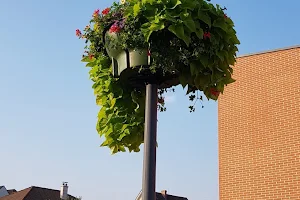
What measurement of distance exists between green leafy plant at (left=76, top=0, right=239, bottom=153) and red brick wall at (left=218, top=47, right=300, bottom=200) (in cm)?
670

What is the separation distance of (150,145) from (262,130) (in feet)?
24.4

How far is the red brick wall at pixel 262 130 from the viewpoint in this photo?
9672 millimetres

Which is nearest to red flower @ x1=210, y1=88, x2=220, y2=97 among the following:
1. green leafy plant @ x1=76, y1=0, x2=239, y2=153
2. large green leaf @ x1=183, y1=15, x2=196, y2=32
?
green leafy plant @ x1=76, y1=0, x2=239, y2=153

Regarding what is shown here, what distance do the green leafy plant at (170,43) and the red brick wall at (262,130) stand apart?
6.70m

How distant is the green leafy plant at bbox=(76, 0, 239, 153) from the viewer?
10.2 feet

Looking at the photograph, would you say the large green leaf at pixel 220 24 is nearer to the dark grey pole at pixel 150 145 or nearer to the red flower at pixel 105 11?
the dark grey pole at pixel 150 145

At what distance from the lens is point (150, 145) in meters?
3.12

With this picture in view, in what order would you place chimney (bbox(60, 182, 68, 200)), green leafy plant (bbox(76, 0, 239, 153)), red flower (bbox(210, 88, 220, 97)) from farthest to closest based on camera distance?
chimney (bbox(60, 182, 68, 200)), red flower (bbox(210, 88, 220, 97)), green leafy plant (bbox(76, 0, 239, 153))

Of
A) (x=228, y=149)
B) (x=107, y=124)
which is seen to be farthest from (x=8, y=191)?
(x=107, y=124)

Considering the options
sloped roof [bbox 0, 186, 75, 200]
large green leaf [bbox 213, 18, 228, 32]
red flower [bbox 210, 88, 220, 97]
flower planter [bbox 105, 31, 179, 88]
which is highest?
sloped roof [bbox 0, 186, 75, 200]

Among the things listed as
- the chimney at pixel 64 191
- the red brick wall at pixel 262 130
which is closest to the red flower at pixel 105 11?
the red brick wall at pixel 262 130

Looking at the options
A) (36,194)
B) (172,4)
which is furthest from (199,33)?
(36,194)

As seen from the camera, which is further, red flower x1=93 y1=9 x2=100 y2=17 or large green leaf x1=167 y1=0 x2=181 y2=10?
red flower x1=93 y1=9 x2=100 y2=17

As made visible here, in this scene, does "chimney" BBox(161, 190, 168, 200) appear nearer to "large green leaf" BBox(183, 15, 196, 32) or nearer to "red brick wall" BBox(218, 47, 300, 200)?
"red brick wall" BBox(218, 47, 300, 200)
